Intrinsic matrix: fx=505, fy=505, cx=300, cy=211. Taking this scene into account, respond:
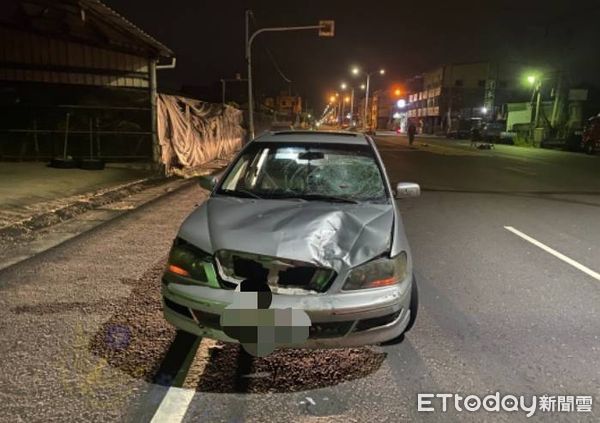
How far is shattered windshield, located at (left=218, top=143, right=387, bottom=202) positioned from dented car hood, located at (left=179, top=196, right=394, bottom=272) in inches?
15.2

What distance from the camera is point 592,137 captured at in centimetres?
3025

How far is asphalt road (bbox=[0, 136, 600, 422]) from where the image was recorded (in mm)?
3078

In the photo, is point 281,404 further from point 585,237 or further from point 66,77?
point 66,77

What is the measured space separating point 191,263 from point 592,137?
108 feet

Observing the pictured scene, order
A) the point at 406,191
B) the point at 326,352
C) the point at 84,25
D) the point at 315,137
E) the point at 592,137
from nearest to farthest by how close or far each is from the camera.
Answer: the point at 326,352
the point at 406,191
the point at 315,137
the point at 84,25
the point at 592,137

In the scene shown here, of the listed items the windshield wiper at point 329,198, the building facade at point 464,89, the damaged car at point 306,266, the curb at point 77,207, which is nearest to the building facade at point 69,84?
the curb at point 77,207

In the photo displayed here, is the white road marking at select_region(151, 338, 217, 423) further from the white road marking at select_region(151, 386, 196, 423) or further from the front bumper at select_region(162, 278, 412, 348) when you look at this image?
the front bumper at select_region(162, 278, 412, 348)

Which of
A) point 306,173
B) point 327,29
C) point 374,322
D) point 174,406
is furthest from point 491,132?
point 174,406

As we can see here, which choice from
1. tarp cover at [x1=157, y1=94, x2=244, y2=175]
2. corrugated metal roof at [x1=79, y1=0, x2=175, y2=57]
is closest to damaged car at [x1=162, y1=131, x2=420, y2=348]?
corrugated metal roof at [x1=79, y1=0, x2=175, y2=57]

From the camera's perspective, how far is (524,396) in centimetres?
328

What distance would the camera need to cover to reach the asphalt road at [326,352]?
308 centimetres

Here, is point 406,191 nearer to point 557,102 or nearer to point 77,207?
point 77,207

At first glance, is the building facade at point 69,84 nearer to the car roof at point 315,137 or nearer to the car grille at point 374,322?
the car roof at point 315,137
